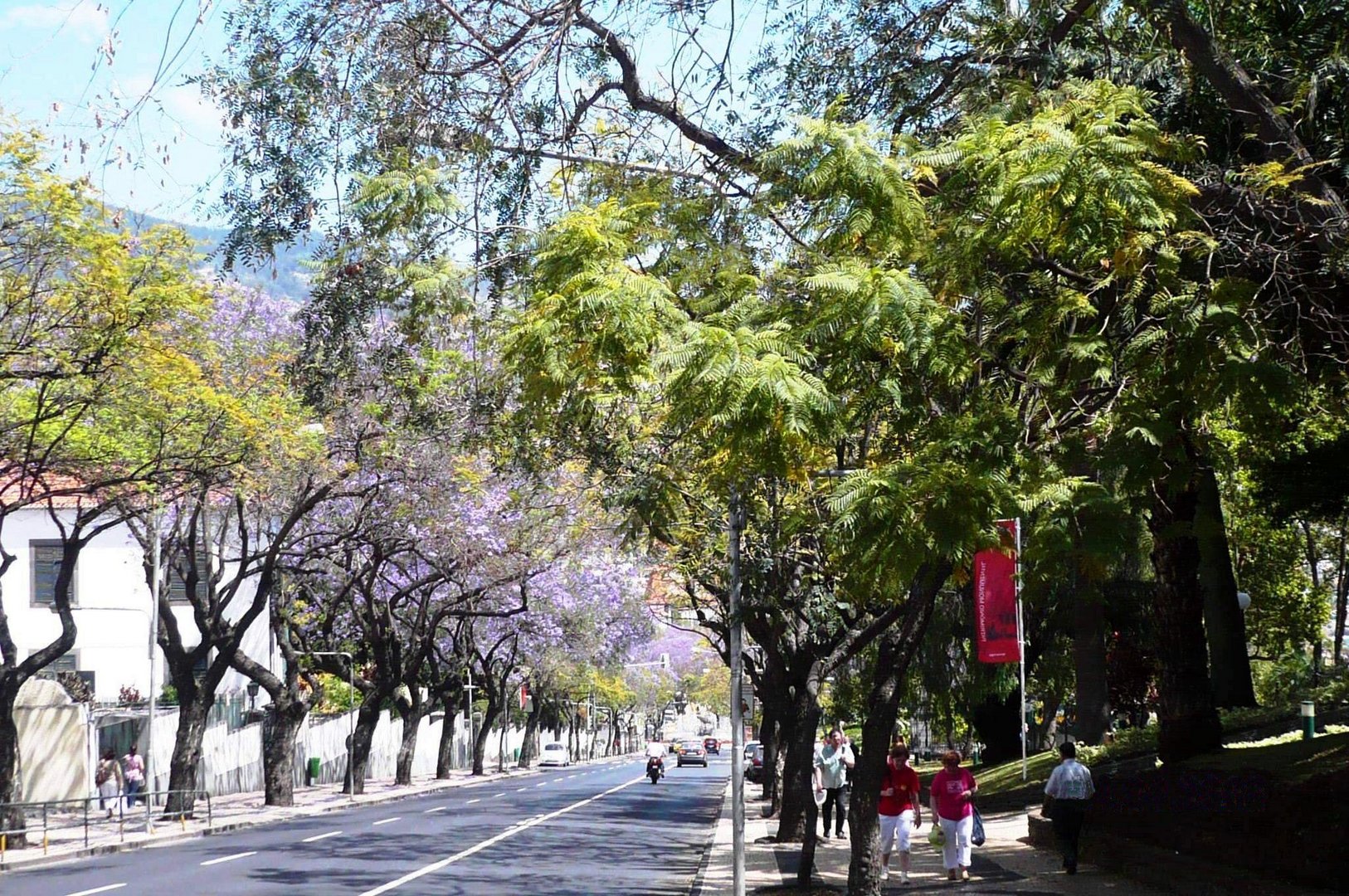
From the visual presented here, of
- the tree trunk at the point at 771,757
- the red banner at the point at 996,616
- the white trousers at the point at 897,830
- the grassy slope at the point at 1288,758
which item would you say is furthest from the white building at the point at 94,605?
the grassy slope at the point at 1288,758

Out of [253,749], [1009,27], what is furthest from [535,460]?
[253,749]

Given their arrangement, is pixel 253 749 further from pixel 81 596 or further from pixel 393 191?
pixel 393 191

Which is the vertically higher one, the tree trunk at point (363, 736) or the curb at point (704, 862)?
the tree trunk at point (363, 736)

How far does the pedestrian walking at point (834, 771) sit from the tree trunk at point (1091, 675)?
→ 234 inches

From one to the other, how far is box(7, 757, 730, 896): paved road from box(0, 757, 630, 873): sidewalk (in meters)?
0.82

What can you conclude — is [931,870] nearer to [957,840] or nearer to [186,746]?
[957,840]

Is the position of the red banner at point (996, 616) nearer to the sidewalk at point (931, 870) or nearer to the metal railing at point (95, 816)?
the sidewalk at point (931, 870)

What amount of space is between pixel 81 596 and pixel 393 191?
47365 mm

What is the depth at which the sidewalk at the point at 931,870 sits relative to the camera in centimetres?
1759

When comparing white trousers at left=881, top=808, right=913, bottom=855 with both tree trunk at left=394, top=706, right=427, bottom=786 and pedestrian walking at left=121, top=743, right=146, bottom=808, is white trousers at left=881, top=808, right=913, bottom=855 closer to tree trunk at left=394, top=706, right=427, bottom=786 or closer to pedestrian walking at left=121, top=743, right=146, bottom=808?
pedestrian walking at left=121, top=743, right=146, bottom=808

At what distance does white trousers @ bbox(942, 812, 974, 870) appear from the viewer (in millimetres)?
18344

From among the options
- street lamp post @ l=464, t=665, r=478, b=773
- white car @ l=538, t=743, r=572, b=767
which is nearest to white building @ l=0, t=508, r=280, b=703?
street lamp post @ l=464, t=665, r=478, b=773

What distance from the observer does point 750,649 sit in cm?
3719

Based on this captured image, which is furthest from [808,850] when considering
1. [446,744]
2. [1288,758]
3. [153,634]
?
[446,744]
